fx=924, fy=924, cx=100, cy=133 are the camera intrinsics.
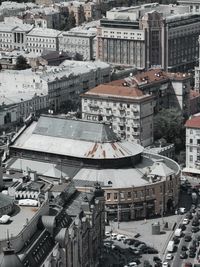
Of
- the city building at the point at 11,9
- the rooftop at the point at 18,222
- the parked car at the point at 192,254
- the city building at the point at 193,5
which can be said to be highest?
the city building at the point at 193,5

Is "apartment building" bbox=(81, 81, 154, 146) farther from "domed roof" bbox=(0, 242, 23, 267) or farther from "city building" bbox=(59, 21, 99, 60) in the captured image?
"domed roof" bbox=(0, 242, 23, 267)

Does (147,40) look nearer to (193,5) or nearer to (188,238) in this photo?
(193,5)

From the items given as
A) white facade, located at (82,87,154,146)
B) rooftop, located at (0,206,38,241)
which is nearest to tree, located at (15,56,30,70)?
white facade, located at (82,87,154,146)

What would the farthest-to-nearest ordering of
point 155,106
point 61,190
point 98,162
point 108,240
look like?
point 155,106 → point 98,162 → point 108,240 → point 61,190

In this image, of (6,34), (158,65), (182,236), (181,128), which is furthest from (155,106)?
(6,34)

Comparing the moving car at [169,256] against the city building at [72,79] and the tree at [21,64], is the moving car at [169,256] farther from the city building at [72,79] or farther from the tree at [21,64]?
the tree at [21,64]

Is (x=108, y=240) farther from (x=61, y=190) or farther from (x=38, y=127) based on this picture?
(x=38, y=127)

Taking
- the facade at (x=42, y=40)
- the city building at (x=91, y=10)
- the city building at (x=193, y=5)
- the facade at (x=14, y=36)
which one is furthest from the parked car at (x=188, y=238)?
the city building at (x=91, y=10)
